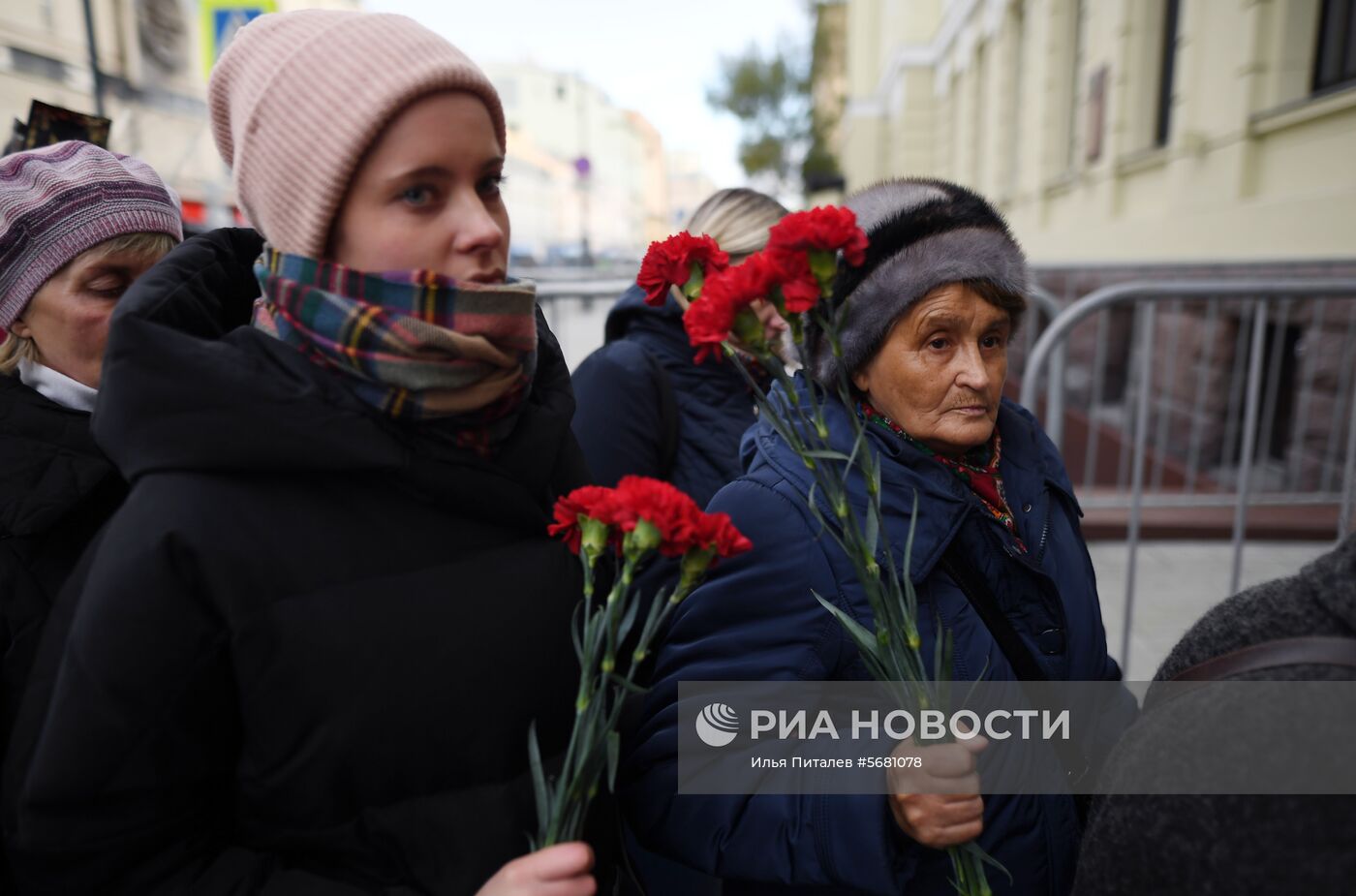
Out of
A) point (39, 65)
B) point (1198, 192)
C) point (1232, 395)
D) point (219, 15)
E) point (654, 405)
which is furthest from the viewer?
point (39, 65)

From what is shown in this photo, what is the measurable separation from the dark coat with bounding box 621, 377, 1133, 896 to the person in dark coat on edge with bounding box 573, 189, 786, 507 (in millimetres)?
631

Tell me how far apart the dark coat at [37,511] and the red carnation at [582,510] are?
750 mm

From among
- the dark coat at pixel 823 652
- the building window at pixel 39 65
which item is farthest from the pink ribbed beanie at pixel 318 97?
the building window at pixel 39 65

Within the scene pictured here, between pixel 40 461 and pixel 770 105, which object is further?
pixel 770 105

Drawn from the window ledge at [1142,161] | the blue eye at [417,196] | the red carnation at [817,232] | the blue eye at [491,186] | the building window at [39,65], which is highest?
the building window at [39,65]

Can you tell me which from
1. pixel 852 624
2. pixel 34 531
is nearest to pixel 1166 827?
pixel 852 624

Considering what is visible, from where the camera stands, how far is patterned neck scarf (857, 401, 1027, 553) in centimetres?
153

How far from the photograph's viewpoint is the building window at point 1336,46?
4969 mm

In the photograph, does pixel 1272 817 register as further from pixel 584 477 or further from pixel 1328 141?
pixel 1328 141

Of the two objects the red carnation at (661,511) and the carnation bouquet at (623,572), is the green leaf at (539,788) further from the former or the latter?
the red carnation at (661,511)

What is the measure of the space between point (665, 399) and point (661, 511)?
126 centimetres

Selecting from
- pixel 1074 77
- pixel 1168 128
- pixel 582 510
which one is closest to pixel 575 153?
pixel 1074 77

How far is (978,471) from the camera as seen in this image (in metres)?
1.59

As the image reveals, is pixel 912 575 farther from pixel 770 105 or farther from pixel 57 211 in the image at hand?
pixel 770 105
